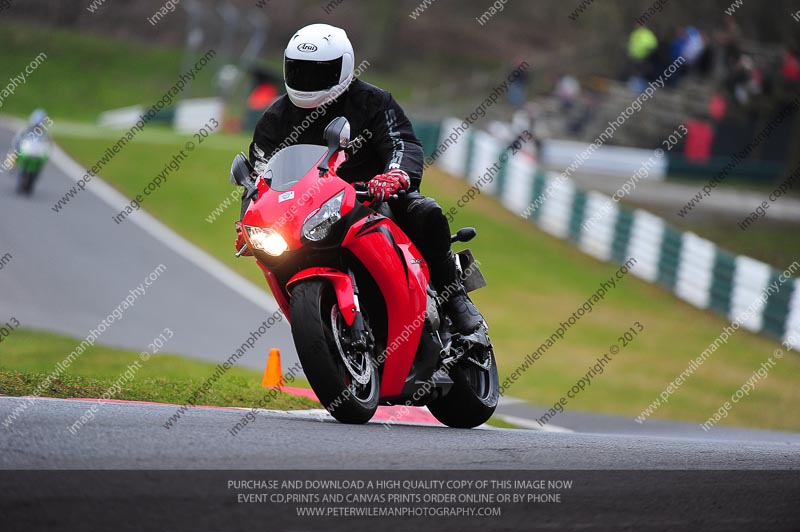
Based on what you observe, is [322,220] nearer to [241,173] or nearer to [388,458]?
[241,173]

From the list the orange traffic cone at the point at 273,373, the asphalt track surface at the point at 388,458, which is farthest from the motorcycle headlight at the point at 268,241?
the orange traffic cone at the point at 273,373

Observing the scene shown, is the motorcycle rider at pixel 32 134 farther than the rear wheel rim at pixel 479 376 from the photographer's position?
Yes

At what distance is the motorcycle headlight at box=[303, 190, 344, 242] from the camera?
5738 mm

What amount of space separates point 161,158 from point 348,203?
22.3 metres

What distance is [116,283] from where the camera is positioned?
17.3 metres

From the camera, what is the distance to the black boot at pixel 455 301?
271 inches

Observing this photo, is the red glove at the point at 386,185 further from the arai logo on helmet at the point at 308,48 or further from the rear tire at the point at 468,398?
the rear tire at the point at 468,398

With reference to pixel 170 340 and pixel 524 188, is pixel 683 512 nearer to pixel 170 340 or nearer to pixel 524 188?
pixel 170 340

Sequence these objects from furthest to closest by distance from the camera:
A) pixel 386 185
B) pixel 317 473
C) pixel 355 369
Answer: pixel 386 185, pixel 355 369, pixel 317 473

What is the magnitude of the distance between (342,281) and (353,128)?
1165mm

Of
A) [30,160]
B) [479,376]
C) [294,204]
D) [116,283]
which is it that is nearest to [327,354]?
[294,204]

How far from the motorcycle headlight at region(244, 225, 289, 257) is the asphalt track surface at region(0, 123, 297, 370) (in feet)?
26.8

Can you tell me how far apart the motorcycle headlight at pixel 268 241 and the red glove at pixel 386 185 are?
61 centimetres

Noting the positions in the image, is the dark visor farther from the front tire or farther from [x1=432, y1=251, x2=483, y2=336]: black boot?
[x1=432, y1=251, x2=483, y2=336]: black boot
